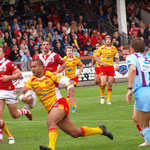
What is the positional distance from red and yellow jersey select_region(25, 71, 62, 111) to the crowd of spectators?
53.7 feet

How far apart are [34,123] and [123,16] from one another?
838 inches

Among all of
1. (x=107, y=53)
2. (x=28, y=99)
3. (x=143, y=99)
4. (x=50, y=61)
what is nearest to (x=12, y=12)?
(x=107, y=53)

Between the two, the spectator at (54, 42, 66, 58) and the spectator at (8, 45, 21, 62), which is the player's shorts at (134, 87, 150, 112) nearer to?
the spectator at (8, 45, 21, 62)

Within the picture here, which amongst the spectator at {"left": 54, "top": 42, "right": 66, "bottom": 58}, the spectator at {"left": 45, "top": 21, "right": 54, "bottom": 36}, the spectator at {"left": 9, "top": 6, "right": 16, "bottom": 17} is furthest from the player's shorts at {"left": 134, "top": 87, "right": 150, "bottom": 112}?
the spectator at {"left": 9, "top": 6, "right": 16, "bottom": 17}

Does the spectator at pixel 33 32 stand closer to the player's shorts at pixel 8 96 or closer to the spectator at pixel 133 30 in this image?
the spectator at pixel 133 30

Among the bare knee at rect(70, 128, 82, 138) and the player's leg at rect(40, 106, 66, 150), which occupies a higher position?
the player's leg at rect(40, 106, 66, 150)

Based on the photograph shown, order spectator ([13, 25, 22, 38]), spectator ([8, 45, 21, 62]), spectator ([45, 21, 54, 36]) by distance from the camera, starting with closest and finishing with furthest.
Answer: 1. spectator ([8, 45, 21, 62])
2. spectator ([13, 25, 22, 38])
3. spectator ([45, 21, 54, 36])

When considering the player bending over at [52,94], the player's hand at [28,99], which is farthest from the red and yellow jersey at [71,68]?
the player's hand at [28,99]

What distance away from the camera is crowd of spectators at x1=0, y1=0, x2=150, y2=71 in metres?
25.0

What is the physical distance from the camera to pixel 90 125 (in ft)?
37.7

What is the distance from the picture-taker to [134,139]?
29.5 ft

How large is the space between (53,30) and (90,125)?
55.6 ft

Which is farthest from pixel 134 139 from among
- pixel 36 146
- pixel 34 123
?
pixel 34 123

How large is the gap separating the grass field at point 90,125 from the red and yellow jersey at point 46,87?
4.10 ft
